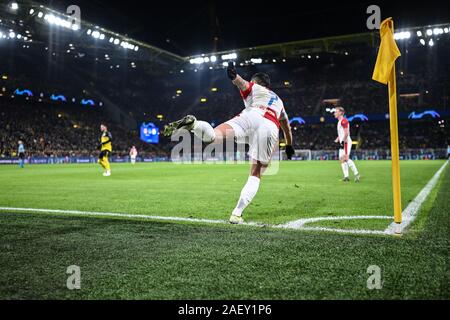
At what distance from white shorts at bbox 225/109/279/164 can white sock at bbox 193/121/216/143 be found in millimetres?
586

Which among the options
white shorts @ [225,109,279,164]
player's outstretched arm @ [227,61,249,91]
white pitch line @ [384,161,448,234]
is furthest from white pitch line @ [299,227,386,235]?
player's outstretched arm @ [227,61,249,91]

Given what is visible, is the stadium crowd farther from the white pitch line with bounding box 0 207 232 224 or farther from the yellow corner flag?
the yellow corner flag

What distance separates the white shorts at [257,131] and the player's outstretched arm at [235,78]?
0.37 m

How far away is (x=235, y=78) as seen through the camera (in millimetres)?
4480

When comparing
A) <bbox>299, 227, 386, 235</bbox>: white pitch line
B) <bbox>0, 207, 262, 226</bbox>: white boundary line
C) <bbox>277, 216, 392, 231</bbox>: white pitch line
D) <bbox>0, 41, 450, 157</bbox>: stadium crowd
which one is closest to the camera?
<bbox>299, 227, 386, 235</bbox>: white pitch line

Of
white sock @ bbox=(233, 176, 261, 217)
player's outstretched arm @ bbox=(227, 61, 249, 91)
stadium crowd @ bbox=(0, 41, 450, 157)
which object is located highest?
stadium crowd @ bbox=(0, 41, 450, 157)

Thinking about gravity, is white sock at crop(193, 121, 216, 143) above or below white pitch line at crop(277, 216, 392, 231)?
above

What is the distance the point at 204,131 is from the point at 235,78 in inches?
31.3

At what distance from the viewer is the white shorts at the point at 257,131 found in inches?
192

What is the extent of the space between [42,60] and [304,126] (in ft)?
130

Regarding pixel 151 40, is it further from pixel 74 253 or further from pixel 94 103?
pixel 74 253

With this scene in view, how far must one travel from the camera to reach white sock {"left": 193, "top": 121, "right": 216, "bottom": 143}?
165 inches

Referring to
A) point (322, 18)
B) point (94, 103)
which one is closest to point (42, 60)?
point (94, 103)

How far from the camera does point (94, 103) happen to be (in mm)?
58531
